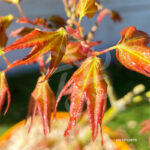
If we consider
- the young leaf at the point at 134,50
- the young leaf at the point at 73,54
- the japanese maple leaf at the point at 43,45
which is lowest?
the young leaf at the point at 73,54

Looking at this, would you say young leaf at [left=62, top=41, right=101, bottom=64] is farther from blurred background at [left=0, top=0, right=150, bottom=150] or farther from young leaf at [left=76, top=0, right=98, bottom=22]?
blurred background at [left=0, top=0, right=150, bottom=150]

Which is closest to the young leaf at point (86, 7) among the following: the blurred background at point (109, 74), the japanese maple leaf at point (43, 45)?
the japanese maple leaf at point (43, 45)

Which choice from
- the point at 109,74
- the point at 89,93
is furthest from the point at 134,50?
the point at 109,74

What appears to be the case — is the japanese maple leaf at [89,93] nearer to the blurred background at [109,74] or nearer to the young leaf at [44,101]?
the young leaf at [44,101]

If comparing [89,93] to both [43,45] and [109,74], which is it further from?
[109,74]

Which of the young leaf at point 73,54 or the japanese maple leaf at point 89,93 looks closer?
the japanese maple leaf at point 89,93

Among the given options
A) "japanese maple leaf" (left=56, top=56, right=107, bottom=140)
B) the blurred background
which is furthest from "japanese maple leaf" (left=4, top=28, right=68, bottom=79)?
the blurred background
